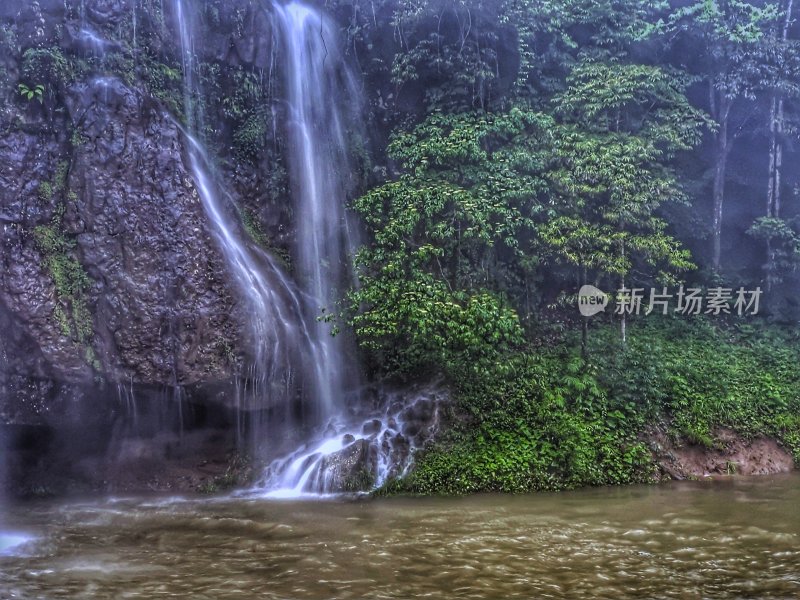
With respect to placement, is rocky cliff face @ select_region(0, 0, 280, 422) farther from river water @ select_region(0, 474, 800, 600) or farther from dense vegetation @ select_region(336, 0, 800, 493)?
dense vegetation @ select_region(336, 0, 800, 493)

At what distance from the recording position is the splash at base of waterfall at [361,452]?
30.3 feet

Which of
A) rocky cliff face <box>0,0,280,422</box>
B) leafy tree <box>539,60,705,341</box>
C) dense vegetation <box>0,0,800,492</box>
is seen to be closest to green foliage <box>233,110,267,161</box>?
dense vegetation <box>0,0,800,492</box>

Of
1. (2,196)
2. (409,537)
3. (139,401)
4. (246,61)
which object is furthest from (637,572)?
(246,61)

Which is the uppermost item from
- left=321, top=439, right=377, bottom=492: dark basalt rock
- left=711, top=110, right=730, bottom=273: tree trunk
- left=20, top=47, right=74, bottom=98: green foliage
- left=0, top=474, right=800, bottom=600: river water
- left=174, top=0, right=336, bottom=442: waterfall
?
left=20, top=47, right=74, bottom=98: green foliage

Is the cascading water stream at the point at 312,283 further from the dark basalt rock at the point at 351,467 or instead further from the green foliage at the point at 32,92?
the green foliage at the point at 32,92

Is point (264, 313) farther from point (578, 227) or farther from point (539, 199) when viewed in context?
point (578, 227)

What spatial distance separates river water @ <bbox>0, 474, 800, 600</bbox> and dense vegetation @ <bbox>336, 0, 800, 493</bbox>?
1461mm

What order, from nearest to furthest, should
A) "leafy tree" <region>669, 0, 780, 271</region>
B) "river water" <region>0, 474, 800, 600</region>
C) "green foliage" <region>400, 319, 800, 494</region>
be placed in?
"river water" <region>0, 474, 800, 600</region> < "green foliage" <region>400, 319, 800, 494</region> < "leafy tree" <region>669, 0, 780, 271</region>

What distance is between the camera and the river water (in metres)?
5.55

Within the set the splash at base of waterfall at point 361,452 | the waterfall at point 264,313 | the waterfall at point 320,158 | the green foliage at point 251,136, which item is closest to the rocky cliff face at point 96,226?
the waterfall at point 264,313

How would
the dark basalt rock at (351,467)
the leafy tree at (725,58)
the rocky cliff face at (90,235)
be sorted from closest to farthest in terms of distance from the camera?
1. the dark basalt rock at (351,467)
2. the rocky cliff face at (90,235)
3. the leafy tree at (725,58)

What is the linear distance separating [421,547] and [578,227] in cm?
607

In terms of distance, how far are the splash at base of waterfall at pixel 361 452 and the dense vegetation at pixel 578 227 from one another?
338mm

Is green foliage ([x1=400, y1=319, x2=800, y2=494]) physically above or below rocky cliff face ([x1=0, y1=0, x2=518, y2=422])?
below
